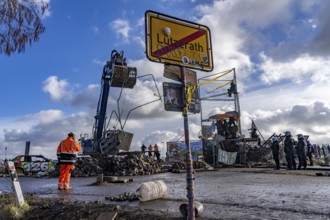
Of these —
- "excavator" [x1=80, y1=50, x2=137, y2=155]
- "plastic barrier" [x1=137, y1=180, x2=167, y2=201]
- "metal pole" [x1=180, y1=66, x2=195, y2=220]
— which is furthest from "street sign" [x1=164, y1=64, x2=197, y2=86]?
Answer: "excavator" [x1=80, y1=50, x2=137, y2=155]

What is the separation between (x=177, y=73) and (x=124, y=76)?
515 inches

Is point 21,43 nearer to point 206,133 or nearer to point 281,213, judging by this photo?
point 281,213

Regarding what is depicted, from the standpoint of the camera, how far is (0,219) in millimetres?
7176

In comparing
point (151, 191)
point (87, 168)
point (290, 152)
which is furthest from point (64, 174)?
point (290, 152)

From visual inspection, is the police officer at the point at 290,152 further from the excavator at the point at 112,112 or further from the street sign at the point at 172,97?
the street sign at the point at 172,97

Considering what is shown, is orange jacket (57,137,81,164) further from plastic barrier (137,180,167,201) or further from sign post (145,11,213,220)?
sign post (145,11,213,220)

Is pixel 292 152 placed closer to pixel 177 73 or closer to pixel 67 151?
pixel 67 151

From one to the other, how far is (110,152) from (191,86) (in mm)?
14250

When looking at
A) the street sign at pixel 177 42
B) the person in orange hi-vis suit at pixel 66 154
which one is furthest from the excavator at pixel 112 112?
the street sign at pixel 177 42

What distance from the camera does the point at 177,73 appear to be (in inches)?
211

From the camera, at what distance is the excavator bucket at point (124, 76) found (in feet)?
59.3

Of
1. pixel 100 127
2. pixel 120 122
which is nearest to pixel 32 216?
pixel 120 122

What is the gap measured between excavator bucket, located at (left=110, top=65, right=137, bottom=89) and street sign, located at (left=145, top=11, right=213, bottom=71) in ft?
40.9

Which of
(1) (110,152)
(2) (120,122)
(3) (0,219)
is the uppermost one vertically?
(2) (120,122)
